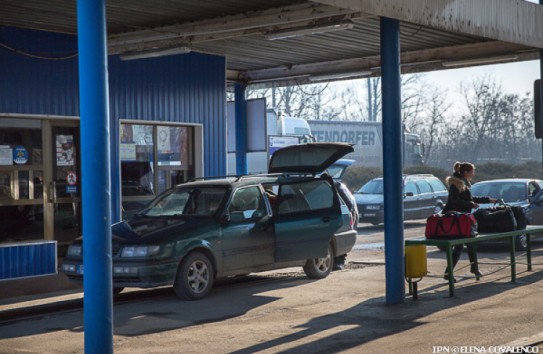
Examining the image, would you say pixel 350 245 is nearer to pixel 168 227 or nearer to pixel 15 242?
pixel 168 227

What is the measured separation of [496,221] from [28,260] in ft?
24.5

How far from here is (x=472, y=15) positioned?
490 inches

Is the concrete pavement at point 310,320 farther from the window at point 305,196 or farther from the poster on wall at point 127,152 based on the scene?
the poster on wall at point 127,152

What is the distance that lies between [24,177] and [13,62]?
191 cm

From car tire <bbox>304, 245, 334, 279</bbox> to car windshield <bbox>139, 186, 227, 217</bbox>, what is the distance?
2.07 metres

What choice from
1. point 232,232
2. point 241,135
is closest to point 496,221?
point 232,232

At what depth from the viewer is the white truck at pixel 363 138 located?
44581mm

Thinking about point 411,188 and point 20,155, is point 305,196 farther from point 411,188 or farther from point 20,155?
point 411,188

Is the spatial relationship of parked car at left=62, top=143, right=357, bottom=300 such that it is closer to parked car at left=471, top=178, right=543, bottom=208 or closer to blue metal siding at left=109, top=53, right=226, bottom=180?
blue metal siding at left=109, top=53, right=226, bottom=180

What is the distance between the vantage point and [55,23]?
46.2ft

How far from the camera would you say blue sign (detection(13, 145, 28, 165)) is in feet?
47.0

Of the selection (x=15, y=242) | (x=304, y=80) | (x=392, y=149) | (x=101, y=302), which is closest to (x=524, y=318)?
(x=392, y=149)

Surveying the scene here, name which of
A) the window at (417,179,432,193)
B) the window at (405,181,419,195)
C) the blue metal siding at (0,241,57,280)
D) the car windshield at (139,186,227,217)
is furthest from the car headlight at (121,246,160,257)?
the window at (417,179,432,193)

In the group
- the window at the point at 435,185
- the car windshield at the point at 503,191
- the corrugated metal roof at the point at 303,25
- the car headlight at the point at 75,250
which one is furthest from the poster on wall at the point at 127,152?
the window at the point at 435,185
